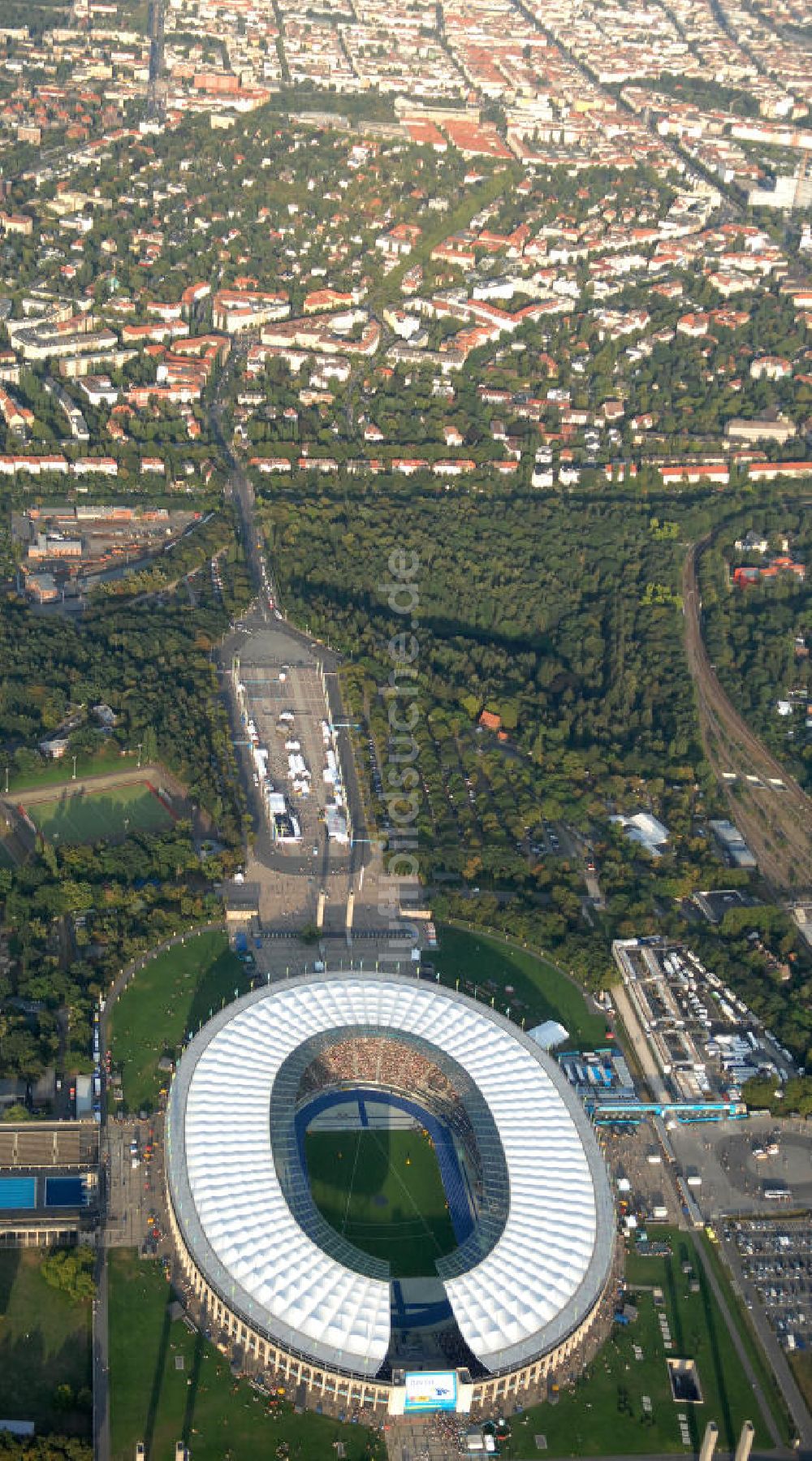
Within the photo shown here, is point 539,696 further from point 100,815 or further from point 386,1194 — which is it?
point 386,1194

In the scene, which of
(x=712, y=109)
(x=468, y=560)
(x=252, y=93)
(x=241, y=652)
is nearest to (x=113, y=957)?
(x=241, y=652)

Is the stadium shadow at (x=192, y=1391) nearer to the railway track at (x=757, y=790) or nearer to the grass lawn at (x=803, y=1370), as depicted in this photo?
the grass lawn at (x=803, y=1370)

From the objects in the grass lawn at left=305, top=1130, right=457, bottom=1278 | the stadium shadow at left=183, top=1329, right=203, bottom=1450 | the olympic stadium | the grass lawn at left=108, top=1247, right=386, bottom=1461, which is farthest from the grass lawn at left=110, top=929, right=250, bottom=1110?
the stadium shadow at left=183, top=1329, right=203, bottom=1450

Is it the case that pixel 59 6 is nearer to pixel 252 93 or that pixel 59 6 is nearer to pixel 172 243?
pixel 252 93

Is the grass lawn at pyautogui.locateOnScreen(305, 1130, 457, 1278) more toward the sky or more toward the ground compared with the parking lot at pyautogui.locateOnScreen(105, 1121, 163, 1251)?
more toward the ground

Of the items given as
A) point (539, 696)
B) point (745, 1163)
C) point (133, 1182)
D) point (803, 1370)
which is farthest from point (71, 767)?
point (803, 1370)

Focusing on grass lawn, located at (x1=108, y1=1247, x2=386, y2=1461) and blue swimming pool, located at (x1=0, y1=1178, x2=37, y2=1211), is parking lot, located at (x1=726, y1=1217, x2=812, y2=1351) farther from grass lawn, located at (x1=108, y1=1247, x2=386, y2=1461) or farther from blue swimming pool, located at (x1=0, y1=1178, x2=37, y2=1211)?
blue swimming pool, located at (x1=0, y1=1178, x2=37, y2=1211)
